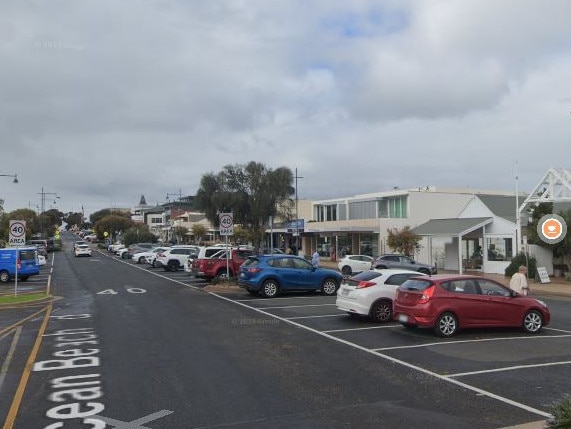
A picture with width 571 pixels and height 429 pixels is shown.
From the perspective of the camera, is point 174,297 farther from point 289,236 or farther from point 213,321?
point 289,236

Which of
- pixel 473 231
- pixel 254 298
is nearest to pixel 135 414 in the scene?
pixel 254 298

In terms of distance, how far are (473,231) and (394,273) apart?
24.9 metres

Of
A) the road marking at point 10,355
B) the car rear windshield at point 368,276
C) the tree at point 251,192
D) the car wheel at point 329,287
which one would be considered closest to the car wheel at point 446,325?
the car rear windshield at point 368,276

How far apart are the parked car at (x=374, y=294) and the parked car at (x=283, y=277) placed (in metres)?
6.13

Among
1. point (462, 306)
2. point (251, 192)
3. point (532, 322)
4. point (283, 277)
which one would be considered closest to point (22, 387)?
point (462, 306)

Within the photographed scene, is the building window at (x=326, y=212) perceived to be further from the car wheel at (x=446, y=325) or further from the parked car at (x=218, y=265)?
the car wheel at (x=446, y=325)

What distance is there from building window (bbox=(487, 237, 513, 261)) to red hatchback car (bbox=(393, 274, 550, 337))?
2319cm

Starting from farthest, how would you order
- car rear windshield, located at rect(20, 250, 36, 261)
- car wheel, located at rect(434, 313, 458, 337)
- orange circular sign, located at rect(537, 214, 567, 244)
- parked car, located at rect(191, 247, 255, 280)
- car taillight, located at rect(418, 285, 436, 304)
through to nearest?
car rear windshield, located at rect(20, 250, 36, 261) → orange circular sign, located at rect(537, 214, 567, 244) → parked car, located at rect(191, 247, 255, 280) → car taillight, located at rect(418, 285, 436, 304) → car wheel, located at rect(434, 313, 458, 337)

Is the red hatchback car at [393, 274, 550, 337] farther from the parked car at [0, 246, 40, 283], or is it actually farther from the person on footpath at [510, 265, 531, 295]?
the parked car at [0, 246, 40, 283]

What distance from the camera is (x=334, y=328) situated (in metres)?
14.1

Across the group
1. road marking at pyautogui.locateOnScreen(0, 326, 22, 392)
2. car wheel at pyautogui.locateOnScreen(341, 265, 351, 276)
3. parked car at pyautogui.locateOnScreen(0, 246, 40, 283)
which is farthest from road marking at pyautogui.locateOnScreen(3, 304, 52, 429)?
car wheel at pyautogui.locateOnScreen(341, 265, 351, 276)

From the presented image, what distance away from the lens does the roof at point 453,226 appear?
37.0m

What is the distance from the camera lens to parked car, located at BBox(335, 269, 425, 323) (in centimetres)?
1487

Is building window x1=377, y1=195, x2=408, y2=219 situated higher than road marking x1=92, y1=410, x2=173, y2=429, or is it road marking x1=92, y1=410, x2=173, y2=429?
building window x1=377, y1=195, x2=408, y2=219
